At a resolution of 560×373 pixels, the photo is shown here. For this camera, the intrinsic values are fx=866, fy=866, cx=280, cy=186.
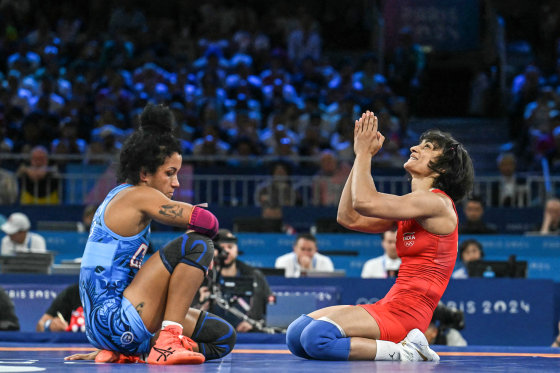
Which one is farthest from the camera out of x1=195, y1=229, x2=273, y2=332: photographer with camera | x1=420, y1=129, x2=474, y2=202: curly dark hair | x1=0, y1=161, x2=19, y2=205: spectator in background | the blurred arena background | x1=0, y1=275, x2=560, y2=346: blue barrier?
x1=0, y1=161, x2=19, y2=205: spectator in background

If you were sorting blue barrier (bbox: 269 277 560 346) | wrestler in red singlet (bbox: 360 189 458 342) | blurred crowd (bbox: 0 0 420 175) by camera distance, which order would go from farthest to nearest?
blurred crowd (bbox: 0 0 420 175), blue barrier (bbox: 269 277 560 346), wrestler in red singlet (bbox: 360 189 458 342)

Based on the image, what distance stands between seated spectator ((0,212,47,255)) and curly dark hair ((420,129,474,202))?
245 inches

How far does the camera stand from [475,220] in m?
10.3

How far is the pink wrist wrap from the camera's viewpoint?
4250 millimetres

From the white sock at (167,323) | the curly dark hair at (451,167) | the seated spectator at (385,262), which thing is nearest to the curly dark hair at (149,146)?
the white sock at (167,323)

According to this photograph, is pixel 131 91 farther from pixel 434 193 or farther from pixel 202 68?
pixel 434 193

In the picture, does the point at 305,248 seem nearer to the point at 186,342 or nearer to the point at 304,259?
the point at 304,259

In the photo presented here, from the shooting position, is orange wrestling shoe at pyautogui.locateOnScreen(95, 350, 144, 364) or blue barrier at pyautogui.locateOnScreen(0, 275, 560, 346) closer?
orange wrestling shoe at pyautogui.locateOnScreen(95, 350, 144, 364)

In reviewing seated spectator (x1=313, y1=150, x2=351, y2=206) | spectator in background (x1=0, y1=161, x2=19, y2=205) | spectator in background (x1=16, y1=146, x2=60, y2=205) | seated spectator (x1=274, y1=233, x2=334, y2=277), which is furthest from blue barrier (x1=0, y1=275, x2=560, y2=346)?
spectator in background (x1=16, y1=146, x2=60, y2=205)

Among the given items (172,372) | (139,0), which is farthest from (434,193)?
(139,0)

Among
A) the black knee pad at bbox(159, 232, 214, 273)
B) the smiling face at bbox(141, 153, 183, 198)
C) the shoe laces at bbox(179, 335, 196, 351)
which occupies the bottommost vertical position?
the shoe laces at bbox(179, 335, 196, 351)

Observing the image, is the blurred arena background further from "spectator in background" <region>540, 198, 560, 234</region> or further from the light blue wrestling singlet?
the light blue wrestling singlet

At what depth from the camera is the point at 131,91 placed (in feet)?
50.2

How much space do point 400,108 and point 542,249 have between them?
508 cm
